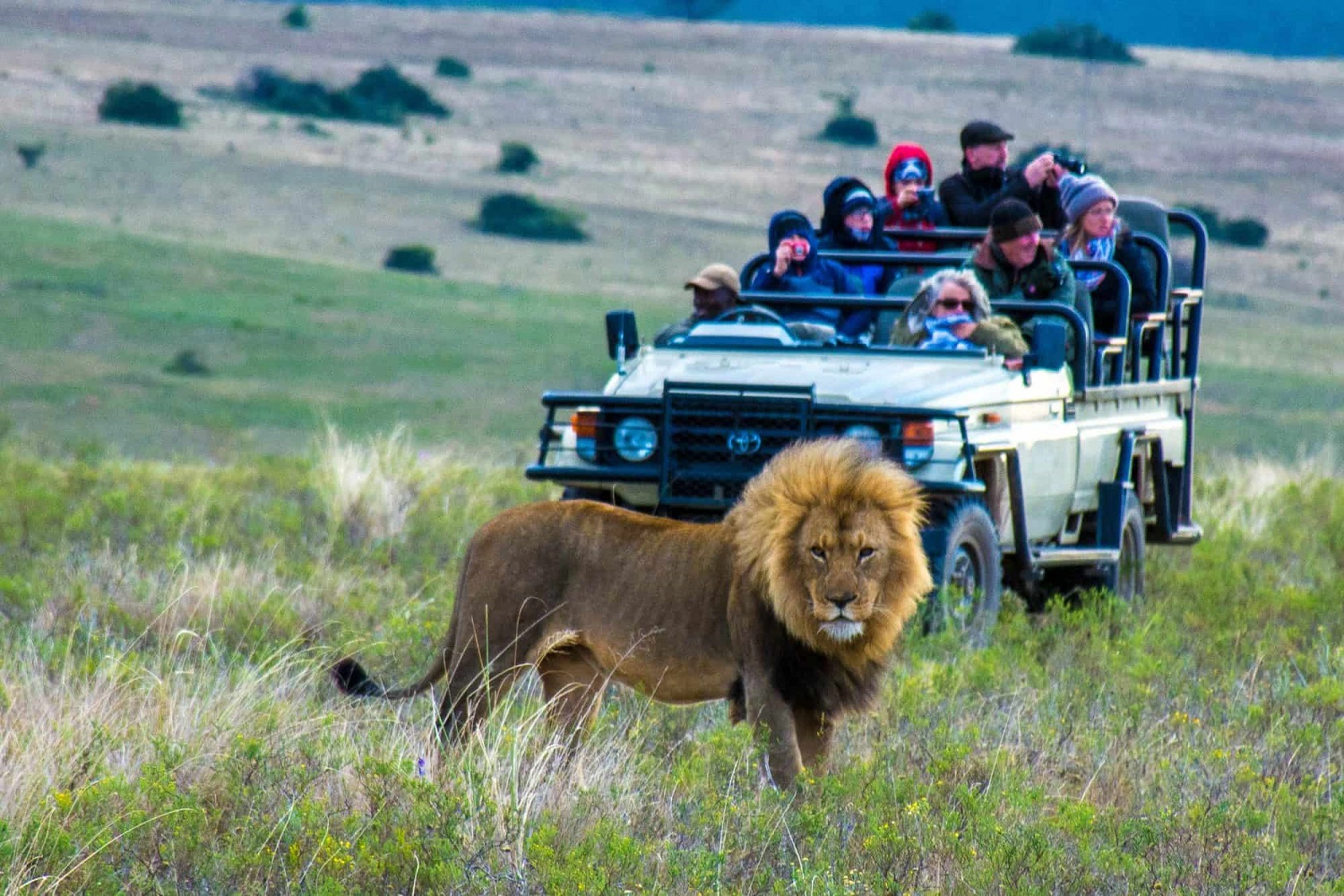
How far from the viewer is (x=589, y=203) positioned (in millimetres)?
45875

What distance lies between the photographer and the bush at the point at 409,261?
127 ft

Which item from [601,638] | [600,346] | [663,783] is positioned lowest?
[600,346]

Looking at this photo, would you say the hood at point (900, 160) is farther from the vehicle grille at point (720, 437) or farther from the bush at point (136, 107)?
the bush at point (136, 107)

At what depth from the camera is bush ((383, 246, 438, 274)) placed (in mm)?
38594

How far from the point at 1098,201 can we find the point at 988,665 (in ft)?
11.9

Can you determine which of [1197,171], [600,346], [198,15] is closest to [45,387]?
[600,346]

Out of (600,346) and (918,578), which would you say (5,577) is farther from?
(600,346)

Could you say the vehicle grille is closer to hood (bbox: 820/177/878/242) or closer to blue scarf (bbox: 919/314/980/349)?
blue scarf (bbox: 919/314/980/349)

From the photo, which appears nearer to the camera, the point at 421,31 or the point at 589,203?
the point at 589,203

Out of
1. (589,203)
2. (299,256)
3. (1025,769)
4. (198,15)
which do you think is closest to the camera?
(1025,769)

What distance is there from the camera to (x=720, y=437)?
8977 mm

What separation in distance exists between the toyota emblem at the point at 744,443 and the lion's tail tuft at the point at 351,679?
257 centimetres

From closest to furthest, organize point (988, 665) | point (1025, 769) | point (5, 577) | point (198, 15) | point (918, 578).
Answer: point (918, 578) < point (1025, 769) < point (988, 665) < point (5, 577) < point (198, 15)

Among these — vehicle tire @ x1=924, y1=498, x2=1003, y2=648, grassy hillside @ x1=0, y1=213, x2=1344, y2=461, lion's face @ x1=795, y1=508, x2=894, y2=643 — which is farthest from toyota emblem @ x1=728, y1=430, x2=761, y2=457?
grassy hillside @ x1=0, y1=213, x2=1344, y2=461
